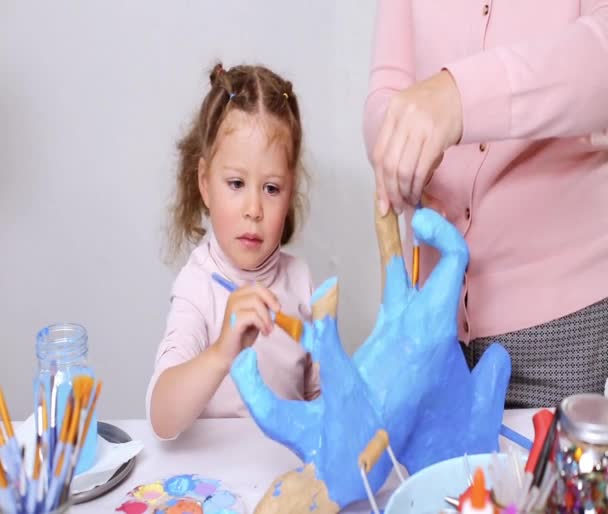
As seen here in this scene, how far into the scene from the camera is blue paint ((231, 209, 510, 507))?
22.9 inches

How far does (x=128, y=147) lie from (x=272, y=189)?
2.01 ft

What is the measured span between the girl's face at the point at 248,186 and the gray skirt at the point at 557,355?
281 mm

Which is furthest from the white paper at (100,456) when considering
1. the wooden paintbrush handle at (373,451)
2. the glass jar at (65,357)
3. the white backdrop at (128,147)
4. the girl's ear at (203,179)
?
the white backdrop at (128,147)

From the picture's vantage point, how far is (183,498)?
642 millimetres

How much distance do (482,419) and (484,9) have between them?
0.42 meters

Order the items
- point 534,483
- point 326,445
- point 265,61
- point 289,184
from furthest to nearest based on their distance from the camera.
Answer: point 265,61
point 289,184
point 326,445
point 534,483

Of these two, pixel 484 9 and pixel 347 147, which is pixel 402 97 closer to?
pixel 484 9

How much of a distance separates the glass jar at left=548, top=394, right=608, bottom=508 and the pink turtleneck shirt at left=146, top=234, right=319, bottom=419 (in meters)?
0.51

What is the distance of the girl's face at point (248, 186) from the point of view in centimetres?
89

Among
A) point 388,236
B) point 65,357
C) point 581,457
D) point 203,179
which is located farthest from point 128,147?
point 581,457

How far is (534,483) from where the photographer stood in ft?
1.44

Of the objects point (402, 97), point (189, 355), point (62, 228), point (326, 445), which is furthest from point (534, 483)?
point (62, 228)

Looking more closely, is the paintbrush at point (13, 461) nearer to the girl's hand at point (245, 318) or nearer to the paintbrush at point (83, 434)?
the paintbrush at point (83, 434)

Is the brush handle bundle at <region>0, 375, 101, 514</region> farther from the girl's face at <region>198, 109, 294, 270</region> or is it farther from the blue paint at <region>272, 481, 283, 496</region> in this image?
the girl's face at <region>198, 109, 294, 270</region>
